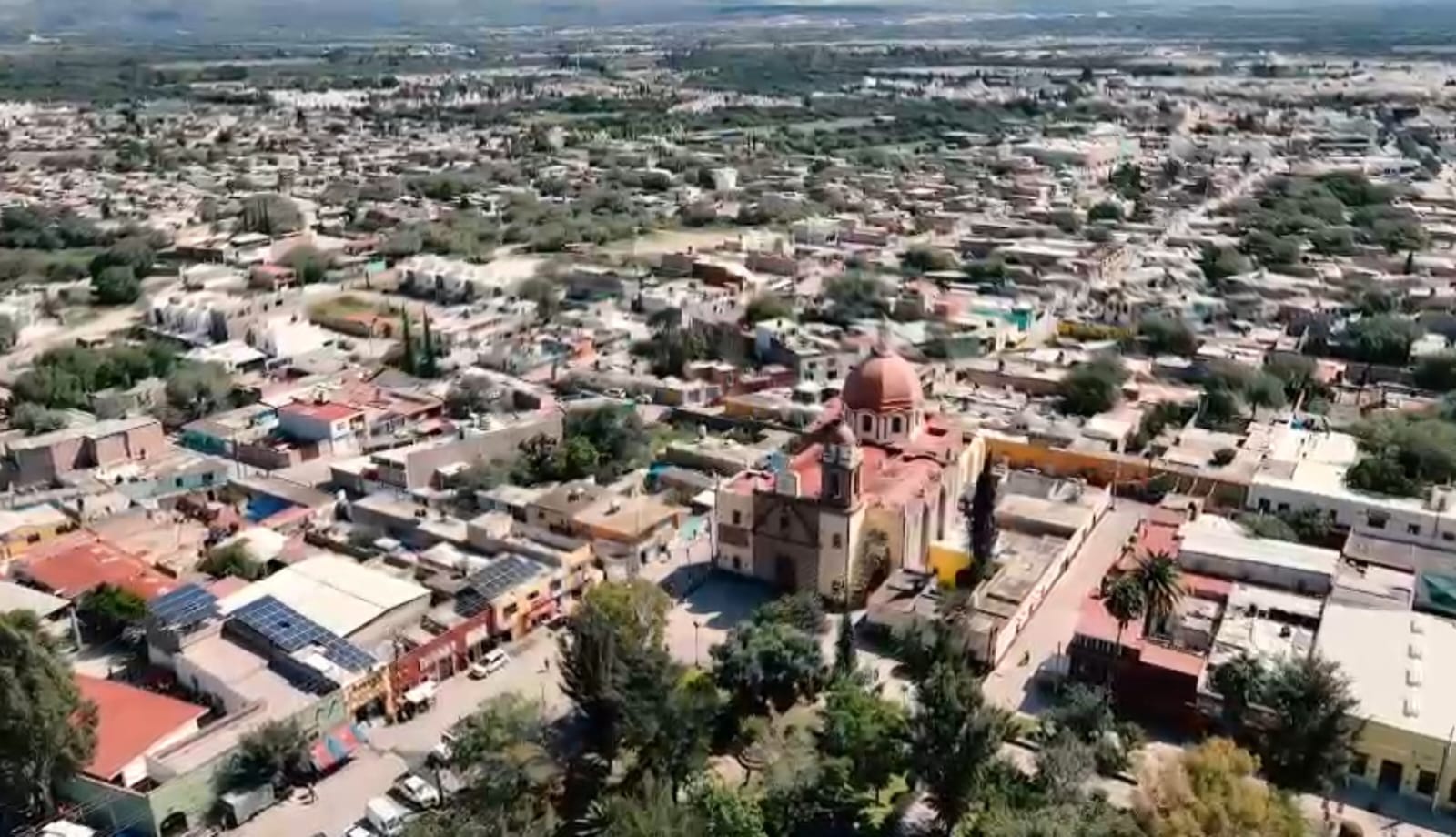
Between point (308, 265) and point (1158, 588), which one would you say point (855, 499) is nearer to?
point (1158, 588)

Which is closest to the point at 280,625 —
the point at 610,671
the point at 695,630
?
the point at 610,671

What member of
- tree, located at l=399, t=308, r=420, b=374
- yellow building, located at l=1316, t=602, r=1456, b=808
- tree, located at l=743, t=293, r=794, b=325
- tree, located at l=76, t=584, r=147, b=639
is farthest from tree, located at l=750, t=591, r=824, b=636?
tree, located at l=743, t=293, r=794, b=325

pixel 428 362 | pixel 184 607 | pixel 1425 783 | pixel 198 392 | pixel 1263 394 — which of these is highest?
pixel 1263 394

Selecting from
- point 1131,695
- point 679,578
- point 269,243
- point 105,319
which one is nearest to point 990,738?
point 1131,695

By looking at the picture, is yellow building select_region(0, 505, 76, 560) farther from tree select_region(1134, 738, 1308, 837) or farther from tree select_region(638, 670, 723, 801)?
tree select_region(1134, 738, 1308, 837)

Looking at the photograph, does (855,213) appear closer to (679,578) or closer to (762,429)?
(762,429)
